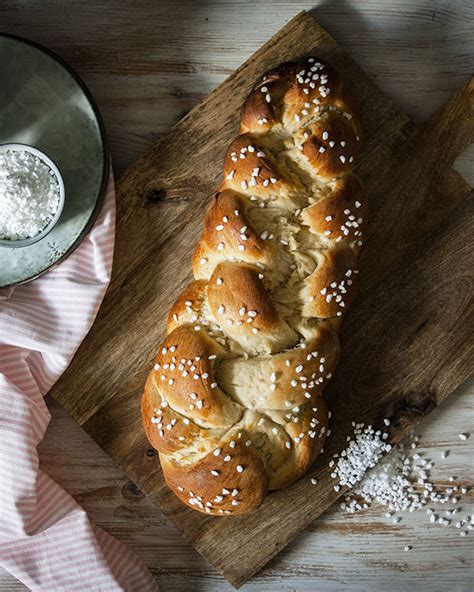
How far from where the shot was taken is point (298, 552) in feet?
6.48

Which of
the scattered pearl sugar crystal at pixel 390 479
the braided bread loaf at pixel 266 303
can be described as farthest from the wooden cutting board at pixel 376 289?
the braided bread loaf at pixel 266 303

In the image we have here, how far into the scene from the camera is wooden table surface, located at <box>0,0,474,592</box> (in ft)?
6.38

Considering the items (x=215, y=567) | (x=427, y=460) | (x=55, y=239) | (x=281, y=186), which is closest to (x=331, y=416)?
(x=427, y=460)

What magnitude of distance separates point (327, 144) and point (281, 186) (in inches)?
5.7

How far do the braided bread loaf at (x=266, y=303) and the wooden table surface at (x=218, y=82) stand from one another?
0.29m

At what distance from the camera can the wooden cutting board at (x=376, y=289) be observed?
6.18 ft

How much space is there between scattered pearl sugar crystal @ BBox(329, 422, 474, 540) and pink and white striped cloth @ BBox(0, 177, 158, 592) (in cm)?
64

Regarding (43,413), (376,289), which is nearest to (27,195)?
(43,413)

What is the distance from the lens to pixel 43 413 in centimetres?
189

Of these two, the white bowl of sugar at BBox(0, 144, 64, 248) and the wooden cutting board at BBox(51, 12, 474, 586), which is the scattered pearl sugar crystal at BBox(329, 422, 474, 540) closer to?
the wooden cutting board at BBox(51, 12, 474, 586)

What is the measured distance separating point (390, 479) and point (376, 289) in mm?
504

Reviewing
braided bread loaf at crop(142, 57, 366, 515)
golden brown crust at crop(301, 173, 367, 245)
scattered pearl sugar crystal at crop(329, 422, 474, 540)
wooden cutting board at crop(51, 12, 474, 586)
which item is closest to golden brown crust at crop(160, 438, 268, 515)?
braided bread loaf at crop(142, 57, 366, 515)

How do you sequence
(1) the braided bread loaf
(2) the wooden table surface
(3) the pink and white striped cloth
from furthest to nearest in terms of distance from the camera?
1. (2) the wooden table surface
2. (3) the pink and white striped cloth
3. (1) the braided bread loaf

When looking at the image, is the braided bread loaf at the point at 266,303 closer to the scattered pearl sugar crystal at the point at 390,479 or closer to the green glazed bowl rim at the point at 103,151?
the scattered pearl sugar crystal at the point at 390,479
